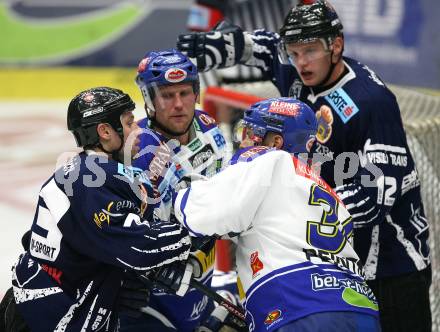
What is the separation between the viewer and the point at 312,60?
2840 millimetres

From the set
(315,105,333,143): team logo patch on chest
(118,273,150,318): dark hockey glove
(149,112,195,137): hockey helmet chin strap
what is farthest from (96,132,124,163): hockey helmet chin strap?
(315,105,333,143): team logo patch on chest

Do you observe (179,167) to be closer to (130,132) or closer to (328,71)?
(130,132)

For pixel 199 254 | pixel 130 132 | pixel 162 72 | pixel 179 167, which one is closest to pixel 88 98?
pixel 130 132

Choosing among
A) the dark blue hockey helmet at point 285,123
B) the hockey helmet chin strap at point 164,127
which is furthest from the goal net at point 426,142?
the dark blue hockey helmet at point 285,123

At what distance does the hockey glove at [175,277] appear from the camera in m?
2.39

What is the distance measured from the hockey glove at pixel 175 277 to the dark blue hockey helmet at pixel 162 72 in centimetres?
62

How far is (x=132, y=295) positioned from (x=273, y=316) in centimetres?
56

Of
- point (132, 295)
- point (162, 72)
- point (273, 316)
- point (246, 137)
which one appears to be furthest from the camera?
point (162, 72)

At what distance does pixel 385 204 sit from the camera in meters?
2.74

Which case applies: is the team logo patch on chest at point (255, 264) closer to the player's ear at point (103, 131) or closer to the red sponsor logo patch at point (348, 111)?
Answer: the player's ear at point (103, 131)

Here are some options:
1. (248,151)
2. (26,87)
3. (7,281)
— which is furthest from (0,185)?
(248,151)

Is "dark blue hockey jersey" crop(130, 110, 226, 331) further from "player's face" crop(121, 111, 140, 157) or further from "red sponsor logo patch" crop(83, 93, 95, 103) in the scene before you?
"red sponsor logo patch" crop(83, 93, 95, 103)

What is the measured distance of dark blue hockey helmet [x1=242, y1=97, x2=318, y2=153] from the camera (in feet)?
7.64

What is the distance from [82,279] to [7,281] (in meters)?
1.98
